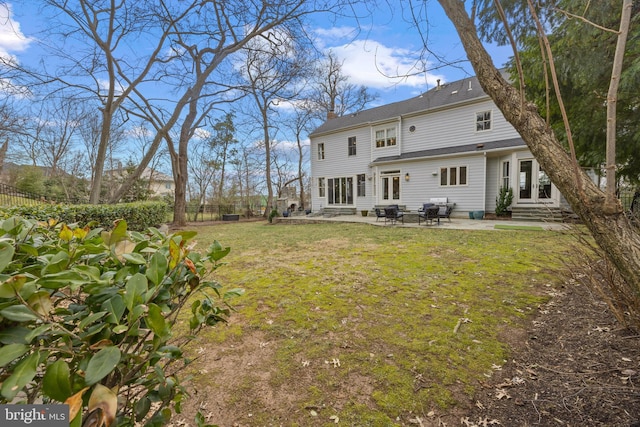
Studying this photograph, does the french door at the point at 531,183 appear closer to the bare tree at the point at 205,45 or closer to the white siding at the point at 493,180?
the white siding at the point at 493,180

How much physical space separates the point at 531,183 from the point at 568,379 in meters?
12.9

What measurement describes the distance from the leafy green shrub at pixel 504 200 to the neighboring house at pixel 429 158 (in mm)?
252

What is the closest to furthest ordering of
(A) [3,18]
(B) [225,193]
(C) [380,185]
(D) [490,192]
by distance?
(A) [3,18], (D) [490,192], (C) [380,185], (B) [225,193]

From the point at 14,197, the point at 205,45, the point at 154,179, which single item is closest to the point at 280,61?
the point at 205,45

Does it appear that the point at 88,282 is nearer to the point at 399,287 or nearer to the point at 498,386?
the point at 498,386

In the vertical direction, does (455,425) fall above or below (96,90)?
below

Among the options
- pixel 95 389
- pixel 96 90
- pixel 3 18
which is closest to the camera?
pixel 95 389

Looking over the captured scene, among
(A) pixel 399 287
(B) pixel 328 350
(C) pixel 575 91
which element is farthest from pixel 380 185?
(B) pixel 328 350

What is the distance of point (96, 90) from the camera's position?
11.0 m

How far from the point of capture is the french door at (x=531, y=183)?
39.8ft

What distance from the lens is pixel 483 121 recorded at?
1383 cm

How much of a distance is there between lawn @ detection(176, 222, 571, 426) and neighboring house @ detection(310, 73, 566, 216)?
862 cm

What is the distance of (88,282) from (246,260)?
19.3 feet

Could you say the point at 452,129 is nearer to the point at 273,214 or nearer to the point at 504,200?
the point at 504,200
